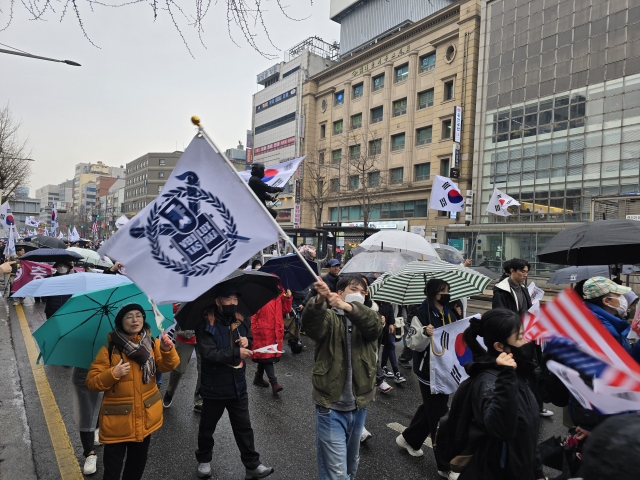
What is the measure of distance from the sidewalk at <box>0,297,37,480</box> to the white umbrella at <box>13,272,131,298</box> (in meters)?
1.55

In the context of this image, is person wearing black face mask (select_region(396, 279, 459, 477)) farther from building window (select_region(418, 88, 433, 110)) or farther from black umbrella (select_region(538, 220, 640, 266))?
building window (select_region(418, 88, 433, 110))

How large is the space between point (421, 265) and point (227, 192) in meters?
2.58

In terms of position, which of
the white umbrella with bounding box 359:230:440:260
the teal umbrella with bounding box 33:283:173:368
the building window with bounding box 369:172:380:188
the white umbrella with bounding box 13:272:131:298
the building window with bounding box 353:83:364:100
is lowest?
the teal umbrella with bounding box 33:283:173:368

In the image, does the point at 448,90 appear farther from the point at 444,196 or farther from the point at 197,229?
the point at 197,229

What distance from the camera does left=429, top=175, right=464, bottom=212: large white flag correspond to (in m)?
12.1

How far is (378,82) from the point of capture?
129 feet

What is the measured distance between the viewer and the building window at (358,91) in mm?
41062

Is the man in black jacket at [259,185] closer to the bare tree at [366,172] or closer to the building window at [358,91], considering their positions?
the bare tree at [366,172]

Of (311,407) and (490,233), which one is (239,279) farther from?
(490,233)

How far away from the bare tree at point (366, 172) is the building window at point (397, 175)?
450 mm

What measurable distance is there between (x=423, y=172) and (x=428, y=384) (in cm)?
3256

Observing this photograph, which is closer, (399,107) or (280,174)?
(280,174)

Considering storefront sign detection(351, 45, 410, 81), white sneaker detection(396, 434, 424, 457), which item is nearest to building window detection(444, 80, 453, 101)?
storefront sign detection(351, 45, 410, 81)

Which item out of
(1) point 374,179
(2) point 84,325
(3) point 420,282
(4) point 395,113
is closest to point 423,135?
(4) point 395,113
